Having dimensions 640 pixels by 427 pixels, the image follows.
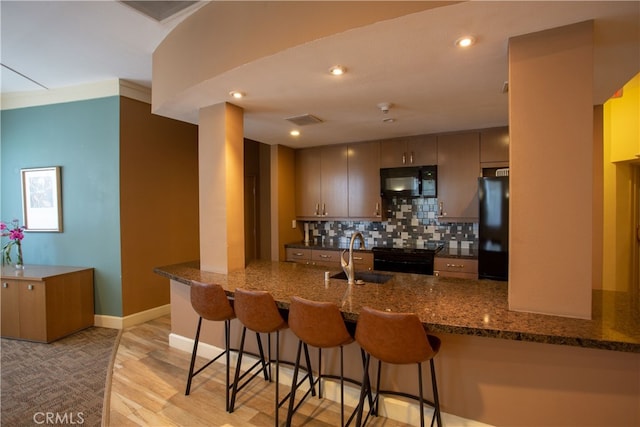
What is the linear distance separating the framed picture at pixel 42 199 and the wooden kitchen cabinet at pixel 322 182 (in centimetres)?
311

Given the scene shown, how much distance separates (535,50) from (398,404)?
7.27ft

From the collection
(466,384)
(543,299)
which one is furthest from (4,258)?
(543,299)

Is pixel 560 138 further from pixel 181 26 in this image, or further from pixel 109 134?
pixel 109 134

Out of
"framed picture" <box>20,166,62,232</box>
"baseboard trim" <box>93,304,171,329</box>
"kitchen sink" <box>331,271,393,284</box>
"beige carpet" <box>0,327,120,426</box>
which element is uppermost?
"framed picture" <box>20,166,62,232</box>

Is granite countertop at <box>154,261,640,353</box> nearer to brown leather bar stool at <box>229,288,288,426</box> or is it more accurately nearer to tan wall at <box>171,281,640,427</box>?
brown leather bar stool at <box>229,288,288,426</box>

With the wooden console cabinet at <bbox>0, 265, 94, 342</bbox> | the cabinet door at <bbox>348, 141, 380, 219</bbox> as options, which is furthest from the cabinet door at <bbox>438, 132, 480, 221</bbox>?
the wooden console cabinet at <bbox>0, 265, 94, 342</bbox>

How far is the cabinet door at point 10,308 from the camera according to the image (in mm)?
3389

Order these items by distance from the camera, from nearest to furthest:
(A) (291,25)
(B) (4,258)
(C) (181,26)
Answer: (A) (291,25) → (C) (181,26) → (B) (4,258)

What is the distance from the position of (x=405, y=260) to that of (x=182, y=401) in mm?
2684

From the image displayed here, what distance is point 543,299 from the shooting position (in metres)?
1.64

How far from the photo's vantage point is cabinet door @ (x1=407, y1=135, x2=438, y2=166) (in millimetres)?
3963

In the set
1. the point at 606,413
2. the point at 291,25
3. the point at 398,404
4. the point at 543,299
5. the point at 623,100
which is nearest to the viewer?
the point at 606,413

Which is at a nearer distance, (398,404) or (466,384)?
(466,384)

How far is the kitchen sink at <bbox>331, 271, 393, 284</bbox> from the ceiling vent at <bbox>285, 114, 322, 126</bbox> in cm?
158
